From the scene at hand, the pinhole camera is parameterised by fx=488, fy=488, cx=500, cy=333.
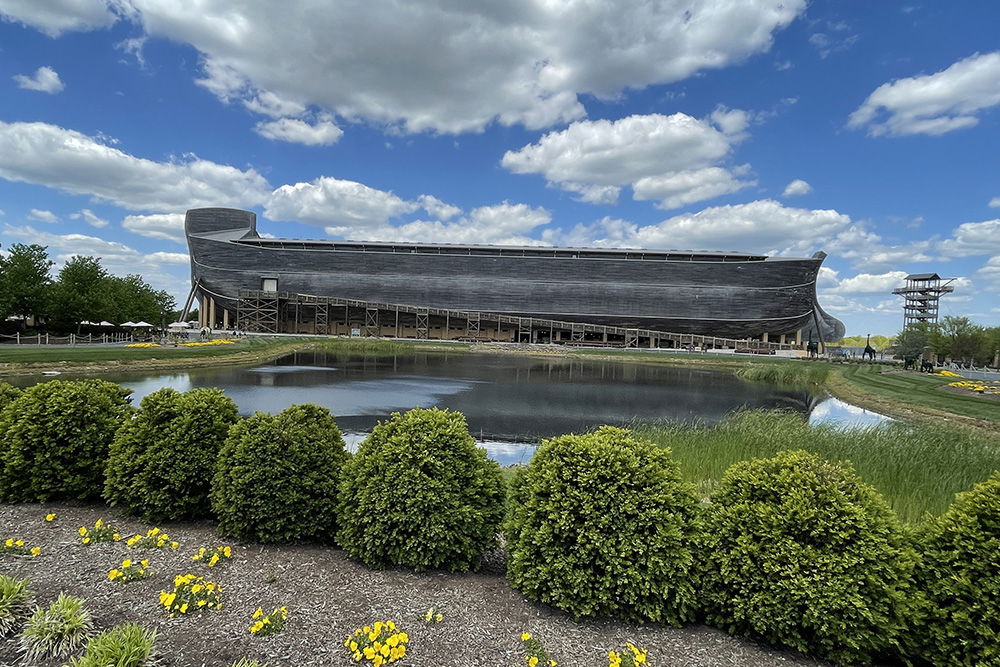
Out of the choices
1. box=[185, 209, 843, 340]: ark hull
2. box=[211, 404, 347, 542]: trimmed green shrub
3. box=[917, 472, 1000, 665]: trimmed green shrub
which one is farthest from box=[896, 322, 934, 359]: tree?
box=[211, 404, 347, 542]: trimmed green shrub

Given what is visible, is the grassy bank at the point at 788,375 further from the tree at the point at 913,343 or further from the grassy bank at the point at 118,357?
the grassy bank at the point at 118,357

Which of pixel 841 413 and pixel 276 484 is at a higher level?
pixel 276 484

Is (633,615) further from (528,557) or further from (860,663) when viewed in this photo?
(860,663)

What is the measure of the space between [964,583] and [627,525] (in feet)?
7.64

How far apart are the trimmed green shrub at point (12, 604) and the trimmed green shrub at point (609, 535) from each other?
3.83 m

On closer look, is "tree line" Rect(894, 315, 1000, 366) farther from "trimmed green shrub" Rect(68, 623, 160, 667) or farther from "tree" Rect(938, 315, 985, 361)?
"trimmed green shrub" Rect(68, 623, 160, 667)

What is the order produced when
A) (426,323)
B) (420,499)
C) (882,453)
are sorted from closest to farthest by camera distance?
(420,499) → (882,453) → (426,323)

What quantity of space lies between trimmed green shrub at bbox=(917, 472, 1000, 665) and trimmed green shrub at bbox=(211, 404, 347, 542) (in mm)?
5182

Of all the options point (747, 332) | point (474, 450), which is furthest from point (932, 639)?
point (747, 332)

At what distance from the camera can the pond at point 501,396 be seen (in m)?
14.8

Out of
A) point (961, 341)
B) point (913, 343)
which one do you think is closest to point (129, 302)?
point (913, 343)

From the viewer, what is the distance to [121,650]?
3.22 metres

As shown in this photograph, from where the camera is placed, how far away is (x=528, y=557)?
426cm

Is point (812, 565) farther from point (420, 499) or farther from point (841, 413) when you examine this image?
point (841, 413)
